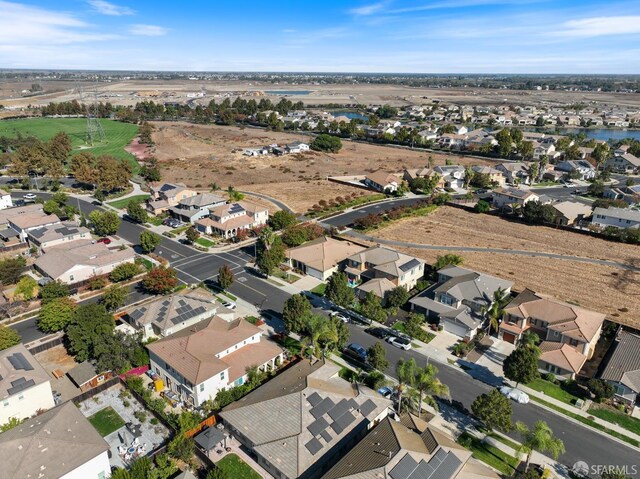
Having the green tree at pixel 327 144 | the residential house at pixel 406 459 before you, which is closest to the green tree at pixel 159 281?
the residential house at pixel 406 459

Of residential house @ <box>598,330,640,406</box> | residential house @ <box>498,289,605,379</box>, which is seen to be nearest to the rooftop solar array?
residential house @ <box>498,289,605,379</box>

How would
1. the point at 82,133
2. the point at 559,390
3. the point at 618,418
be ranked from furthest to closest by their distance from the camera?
the point at 82,133 → the point at 559,390 → the point at 618,418

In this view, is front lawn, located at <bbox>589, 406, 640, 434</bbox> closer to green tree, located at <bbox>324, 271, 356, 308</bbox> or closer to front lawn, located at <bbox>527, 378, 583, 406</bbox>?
front lawn, located at <bbox>527, 378, 583, 406</bbox>

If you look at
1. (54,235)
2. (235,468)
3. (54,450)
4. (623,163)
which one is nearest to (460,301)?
(235,468)

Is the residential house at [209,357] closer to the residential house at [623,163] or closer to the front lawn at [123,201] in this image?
the front lawn at [123,201]

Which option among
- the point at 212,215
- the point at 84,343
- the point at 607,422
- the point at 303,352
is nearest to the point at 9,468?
the point at 84,343

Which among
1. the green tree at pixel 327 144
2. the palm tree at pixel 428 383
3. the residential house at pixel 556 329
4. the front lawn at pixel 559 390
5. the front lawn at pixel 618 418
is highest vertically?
the green tree at pixel 327 144

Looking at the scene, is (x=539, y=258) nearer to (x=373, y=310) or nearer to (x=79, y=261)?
(x=373, y=310)
